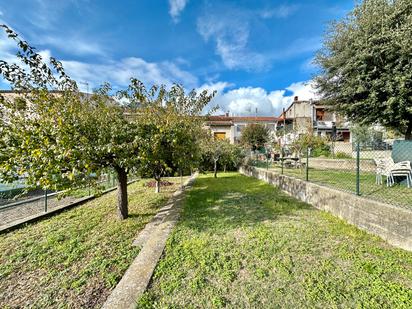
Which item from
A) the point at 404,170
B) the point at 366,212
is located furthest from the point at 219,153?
the point at 366,212

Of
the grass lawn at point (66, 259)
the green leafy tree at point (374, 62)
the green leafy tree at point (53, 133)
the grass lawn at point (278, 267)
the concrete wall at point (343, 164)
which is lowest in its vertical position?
the grass lawn at point (66, 259)

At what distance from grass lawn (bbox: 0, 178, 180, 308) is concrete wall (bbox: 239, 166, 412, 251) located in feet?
14.2

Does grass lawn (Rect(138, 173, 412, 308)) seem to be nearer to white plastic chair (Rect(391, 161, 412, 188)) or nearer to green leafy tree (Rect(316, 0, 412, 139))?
white plastic chair (Rect(391, 161, 412, 188))

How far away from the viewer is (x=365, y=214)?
3883 millimetres

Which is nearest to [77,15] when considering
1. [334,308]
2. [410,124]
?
[334,308]

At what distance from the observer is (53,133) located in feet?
11.8

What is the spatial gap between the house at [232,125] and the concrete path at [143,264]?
71.7 feet

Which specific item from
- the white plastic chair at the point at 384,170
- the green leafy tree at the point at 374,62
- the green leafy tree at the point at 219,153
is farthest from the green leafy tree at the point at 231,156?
the white plastic chair at the point at 384,170

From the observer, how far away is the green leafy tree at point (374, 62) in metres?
6.23

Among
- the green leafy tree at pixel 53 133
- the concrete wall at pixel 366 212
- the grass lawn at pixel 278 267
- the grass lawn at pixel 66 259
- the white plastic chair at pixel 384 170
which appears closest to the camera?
the grass lawn at pixel 278 267

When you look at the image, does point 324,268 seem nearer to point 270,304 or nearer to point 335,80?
point 270,304

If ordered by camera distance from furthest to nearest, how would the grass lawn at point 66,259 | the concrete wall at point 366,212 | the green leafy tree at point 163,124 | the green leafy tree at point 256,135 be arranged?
the green leafy tree at point 256,135
the green leafy tree at point 163,124
the concrete wall at point 366,212
the grass lawn at point 66,259

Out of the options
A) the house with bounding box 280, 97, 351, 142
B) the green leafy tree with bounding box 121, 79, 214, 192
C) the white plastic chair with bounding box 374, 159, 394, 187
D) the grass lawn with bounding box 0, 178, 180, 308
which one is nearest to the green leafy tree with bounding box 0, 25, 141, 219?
the green leafy tree with bounding box 121, 79, 214, 192

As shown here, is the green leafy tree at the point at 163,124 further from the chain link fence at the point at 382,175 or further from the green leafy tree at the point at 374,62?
the green leafy tree at the point at 374,62
